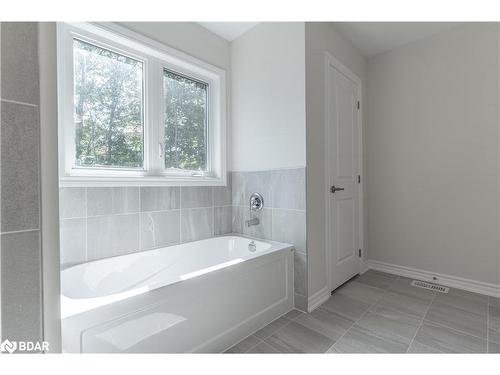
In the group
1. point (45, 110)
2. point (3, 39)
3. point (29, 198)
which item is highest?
point (3, 39)

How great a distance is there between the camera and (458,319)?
1.76 meters

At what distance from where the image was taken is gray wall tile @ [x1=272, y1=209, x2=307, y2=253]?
75.2 inches

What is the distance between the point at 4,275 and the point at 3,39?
1.41ft

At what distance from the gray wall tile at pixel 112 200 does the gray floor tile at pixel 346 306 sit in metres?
1.73

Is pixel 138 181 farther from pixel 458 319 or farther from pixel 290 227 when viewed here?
pixel 458 319

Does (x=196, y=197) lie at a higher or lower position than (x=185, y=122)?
lower

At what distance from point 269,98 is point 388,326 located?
199cm

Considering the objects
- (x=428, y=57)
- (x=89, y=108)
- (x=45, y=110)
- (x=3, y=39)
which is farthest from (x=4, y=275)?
(x=428, y=57)

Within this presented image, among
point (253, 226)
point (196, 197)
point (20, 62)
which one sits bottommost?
point (253, 226)

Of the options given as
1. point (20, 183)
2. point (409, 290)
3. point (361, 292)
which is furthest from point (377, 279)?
point (20, 183)

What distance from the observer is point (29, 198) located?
1.49 ft

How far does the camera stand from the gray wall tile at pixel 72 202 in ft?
Result: 5.00

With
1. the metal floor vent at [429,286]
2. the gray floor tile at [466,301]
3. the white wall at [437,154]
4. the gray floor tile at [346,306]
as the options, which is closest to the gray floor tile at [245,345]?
the gray floor tile at [346,306]
